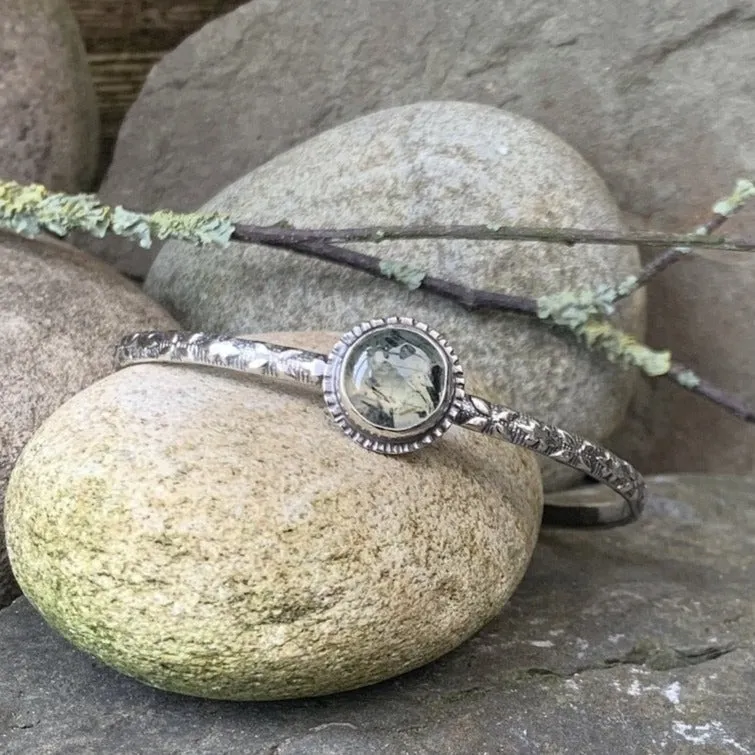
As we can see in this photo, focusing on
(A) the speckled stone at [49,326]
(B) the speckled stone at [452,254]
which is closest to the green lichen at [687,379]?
(B) the speckled stone at [452,254]

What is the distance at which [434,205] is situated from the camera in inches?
49.9

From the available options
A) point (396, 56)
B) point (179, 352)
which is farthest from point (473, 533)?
point (396, 56)

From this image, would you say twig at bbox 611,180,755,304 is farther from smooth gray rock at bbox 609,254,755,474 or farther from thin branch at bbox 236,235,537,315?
smooth gray rock at bbox 609,254,755,474

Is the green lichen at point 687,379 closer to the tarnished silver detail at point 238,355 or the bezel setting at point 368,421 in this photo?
the bezel setting at point 368,421

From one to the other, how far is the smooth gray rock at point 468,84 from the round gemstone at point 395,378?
76cm

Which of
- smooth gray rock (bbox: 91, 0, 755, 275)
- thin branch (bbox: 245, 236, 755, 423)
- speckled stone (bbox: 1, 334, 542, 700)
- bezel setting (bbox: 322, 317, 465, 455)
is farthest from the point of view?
smooth gray rock (bbox: 91, 0, 755, 275)

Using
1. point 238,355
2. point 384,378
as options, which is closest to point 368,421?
point 384,378

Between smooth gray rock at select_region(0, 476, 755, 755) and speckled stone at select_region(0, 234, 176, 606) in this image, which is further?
speckled stone at select_region(0, 234, 176, 606)

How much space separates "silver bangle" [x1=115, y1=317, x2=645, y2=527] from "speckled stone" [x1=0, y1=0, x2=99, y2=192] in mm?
541

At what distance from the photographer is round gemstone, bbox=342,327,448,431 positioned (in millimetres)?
908

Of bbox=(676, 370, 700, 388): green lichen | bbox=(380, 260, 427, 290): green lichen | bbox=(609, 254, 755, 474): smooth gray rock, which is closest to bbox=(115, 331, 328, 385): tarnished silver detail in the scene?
bbox=(380, 260, 427, 290): green lichen

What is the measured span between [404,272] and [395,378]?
31 cm

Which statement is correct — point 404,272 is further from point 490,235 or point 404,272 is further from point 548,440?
point 548,440

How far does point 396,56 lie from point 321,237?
22.1 inches
